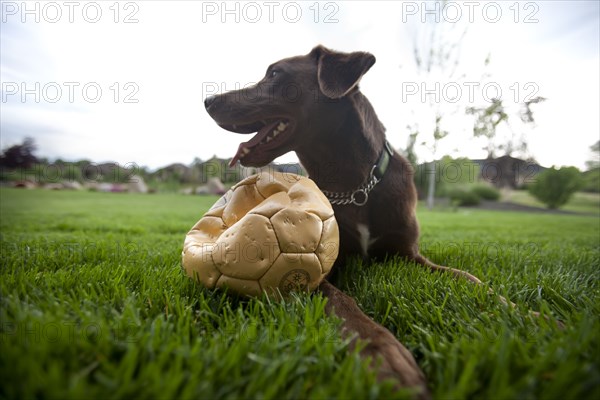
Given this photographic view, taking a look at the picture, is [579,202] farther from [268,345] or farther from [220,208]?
[268,345]

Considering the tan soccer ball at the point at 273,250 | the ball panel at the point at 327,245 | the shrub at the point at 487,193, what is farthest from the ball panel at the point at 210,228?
the shrub at the point at 487,193

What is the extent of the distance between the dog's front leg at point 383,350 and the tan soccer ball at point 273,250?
0.67 feet

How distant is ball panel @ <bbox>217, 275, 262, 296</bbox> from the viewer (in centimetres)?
130

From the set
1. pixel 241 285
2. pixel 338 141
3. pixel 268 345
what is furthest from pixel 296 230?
pixel 338 141

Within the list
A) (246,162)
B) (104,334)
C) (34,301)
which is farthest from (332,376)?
(246,162)

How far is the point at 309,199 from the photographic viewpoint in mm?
1464

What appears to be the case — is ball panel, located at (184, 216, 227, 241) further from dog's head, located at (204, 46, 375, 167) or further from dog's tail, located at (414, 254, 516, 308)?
dog's tail, located at (414, 254, 516, 308)

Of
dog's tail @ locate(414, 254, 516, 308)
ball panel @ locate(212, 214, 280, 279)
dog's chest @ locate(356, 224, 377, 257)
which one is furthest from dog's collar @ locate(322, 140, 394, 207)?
ball panel @ locate(212, 214, 280, 279)

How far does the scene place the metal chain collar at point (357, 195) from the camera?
6.50ft

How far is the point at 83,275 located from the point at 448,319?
4.97ft

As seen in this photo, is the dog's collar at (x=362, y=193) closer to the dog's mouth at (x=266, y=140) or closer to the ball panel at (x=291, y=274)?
the dog's mouth at (x=266, y=140)

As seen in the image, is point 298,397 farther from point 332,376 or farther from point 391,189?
point 391,189

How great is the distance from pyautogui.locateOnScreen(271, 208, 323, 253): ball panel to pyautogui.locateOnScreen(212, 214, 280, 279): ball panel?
0.03 m

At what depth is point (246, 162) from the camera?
2.12 metres
